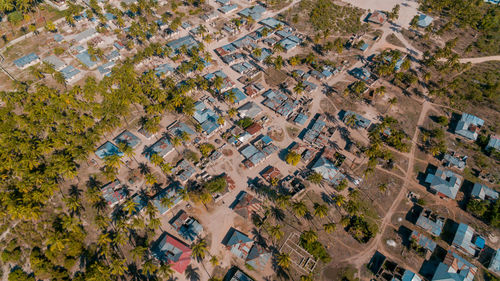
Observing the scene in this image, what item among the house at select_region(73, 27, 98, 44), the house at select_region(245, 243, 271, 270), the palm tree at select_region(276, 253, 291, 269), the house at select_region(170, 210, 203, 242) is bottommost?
the house at select_region(245, 243, 271, 270)

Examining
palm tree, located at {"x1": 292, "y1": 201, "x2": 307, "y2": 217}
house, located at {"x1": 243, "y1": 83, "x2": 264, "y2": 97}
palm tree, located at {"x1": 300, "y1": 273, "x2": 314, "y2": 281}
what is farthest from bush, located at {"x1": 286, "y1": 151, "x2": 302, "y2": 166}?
house, located at {"x1": 243, "y1": 83, "x2": 264, "y2": 97}

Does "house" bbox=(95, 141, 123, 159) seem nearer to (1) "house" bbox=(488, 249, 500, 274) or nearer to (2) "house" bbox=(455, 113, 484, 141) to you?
(1) "house" bbox=(488, 249, 500, 274)

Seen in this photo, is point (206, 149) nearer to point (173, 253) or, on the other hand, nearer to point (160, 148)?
point (160, 148)

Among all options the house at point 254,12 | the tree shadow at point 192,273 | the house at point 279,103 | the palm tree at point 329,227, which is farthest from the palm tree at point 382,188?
the house at point 254,12

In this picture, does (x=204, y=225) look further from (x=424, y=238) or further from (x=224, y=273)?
(x=424, y=238)

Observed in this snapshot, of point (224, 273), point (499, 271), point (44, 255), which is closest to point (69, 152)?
point (44, 255)

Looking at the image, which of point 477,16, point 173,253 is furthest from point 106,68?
point 477,16

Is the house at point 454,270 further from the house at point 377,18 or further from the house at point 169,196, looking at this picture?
the house at point 377,18

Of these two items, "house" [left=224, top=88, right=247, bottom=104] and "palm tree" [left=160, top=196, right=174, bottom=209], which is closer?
"palm tree" [left=160, top=196, right=174, bottom=209]
